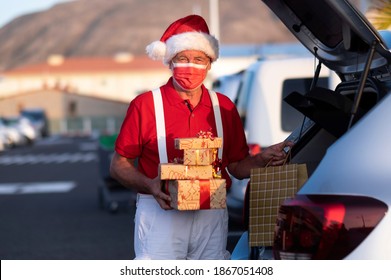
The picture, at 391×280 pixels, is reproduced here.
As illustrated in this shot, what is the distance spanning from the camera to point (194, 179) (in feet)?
15.5

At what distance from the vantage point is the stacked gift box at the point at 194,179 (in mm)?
4699

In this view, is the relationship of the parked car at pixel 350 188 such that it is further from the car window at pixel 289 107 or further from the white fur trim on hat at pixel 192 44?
the car window at pixel 289 107

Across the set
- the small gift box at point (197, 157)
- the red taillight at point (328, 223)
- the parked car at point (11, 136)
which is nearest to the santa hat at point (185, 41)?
the small gift box at point (197, 157)

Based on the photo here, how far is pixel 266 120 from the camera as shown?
1189 centimetres

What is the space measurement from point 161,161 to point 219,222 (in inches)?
15.6

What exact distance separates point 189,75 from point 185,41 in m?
0.19

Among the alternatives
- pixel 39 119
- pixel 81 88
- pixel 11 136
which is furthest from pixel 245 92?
pixel 81 88

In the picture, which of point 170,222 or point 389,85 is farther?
point 170,222

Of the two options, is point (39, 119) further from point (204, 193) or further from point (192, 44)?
point (204, 193)

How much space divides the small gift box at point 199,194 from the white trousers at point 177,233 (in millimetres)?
281

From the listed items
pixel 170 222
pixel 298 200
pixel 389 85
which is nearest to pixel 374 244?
pixel 298 200

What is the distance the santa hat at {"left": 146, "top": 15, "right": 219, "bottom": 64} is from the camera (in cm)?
523
